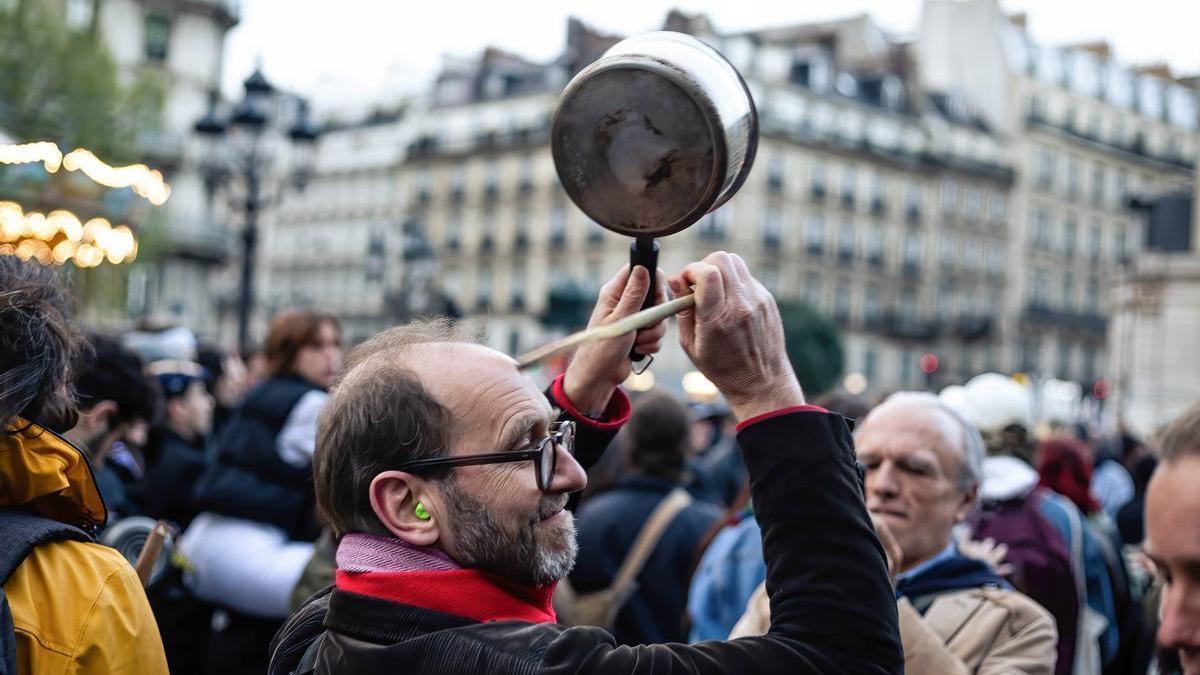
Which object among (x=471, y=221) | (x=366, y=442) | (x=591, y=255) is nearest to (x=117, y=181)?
(x=366, y=442)

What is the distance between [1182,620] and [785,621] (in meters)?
0.81

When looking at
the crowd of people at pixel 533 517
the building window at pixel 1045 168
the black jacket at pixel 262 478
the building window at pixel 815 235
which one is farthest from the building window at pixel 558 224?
the crowd of people at pixel 533 517

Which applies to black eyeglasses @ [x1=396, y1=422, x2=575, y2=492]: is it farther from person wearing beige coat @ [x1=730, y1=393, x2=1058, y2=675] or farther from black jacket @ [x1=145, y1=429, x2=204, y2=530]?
black jacket @ [x1=145, y1=429, x2=204, y2=530]

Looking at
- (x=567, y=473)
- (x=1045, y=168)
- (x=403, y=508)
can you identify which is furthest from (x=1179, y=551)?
(x=1045, y=168)

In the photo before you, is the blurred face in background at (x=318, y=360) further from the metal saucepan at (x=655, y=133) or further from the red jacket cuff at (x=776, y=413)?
the red jacket cuff at (x=776, y=413)

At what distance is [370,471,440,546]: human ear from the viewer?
7.00 ft

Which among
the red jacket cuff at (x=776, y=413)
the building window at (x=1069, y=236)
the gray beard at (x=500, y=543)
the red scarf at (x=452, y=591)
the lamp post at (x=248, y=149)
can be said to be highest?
the building window at (x=1069, y=236)

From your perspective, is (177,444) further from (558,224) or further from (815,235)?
(815,235)

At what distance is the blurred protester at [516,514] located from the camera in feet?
6.37

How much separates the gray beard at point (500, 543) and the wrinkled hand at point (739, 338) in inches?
14.7

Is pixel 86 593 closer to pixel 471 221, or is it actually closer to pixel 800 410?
pixel 800 410

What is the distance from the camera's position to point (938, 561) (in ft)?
11.7

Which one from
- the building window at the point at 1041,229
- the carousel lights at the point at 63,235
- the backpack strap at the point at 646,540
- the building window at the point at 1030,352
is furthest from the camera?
the building window at the point at 1041,229

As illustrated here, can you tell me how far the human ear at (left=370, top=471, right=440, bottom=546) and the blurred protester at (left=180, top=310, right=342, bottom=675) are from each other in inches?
101
